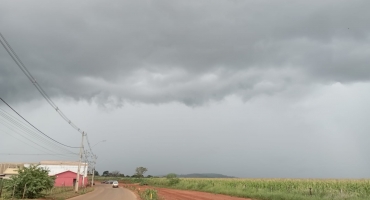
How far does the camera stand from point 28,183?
1353 inches

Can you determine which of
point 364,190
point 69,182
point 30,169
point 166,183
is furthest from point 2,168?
point 364,190

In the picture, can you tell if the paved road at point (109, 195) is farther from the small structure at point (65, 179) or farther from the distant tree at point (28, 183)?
the small structure at point (65, 179)

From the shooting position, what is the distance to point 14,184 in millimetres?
33688

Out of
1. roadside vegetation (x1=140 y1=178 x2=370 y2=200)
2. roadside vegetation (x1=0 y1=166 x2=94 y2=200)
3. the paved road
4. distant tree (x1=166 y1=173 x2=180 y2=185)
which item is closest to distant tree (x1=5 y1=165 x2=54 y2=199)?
roadside vegetation (x1=0 y1=166 x2=94 y2=200)

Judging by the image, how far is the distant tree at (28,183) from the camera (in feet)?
112

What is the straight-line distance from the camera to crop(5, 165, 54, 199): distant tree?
3412cm

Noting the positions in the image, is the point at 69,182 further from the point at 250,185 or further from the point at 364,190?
the point at 364,190

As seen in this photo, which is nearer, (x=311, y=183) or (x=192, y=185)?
(x=311, y=183)

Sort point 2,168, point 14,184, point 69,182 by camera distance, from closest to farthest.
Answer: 1. point 14,184
2. point 69,182
3. point 2,168

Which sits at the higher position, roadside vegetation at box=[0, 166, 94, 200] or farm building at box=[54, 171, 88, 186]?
roadside vegetation at box=[0, 166, 94, 200]

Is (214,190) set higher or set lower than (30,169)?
lower

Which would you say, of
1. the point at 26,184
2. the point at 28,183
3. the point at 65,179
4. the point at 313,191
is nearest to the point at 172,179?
the point at 65,179

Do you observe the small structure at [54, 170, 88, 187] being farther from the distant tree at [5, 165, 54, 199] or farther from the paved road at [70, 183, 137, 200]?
the distant tree at [5, 165, 54, 199]

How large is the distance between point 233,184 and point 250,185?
5.87 m
